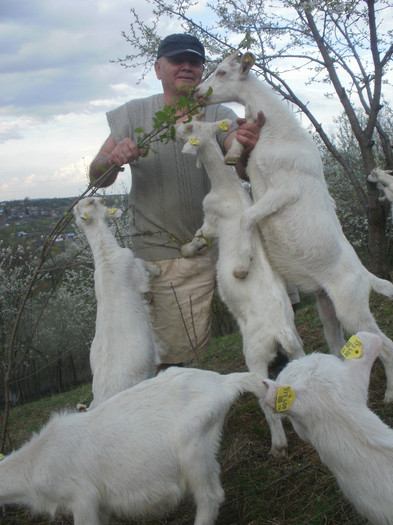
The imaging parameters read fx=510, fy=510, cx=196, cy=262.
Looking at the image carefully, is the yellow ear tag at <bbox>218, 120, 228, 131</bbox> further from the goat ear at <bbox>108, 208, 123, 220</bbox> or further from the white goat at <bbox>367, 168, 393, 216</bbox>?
the white goat at <bbox>367, 168, 393, 216</bbox>

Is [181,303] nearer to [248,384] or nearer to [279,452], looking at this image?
[279,452]

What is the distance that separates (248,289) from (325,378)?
1348 mm

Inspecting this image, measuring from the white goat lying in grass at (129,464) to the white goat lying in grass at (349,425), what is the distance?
490 millimetres

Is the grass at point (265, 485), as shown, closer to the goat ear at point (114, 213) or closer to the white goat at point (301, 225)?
the white goat at point (301, 225)

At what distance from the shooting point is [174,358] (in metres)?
4.75

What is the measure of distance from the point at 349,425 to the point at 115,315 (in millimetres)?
2003

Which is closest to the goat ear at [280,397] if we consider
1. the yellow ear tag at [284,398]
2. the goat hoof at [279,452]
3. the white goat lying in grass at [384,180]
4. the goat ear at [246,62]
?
the yellow ear tag at [284,398]

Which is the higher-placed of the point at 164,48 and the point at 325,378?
the point at 164,48

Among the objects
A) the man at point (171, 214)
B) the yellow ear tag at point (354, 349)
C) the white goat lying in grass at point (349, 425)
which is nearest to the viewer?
the white goat lying in grass at point (349, 425)

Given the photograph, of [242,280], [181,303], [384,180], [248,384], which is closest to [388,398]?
[242,280]

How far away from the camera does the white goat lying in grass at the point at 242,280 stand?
11.7 feet

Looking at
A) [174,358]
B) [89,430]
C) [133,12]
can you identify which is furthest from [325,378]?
[133,12]

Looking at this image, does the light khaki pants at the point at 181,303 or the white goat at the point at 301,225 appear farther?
the light khaki pants at the point at 181,303

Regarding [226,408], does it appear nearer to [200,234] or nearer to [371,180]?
[200,234]
